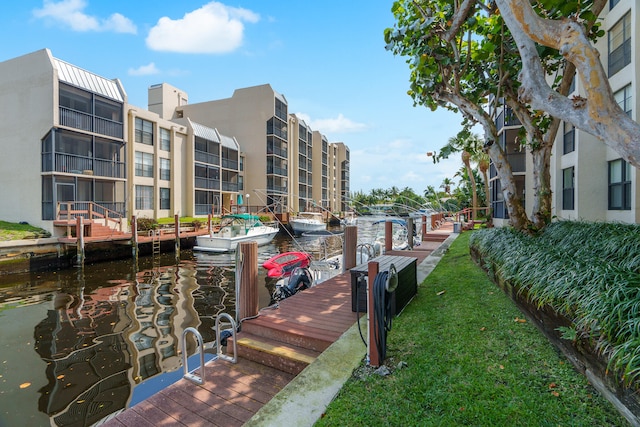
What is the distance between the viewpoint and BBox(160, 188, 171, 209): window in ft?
104

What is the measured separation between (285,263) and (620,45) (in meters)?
16.0

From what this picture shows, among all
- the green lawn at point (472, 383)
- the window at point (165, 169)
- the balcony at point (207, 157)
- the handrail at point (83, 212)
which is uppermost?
the balcony at point (207, 157)

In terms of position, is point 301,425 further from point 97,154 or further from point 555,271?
point 97,154

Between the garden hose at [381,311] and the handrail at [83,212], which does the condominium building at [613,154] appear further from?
the handrail at [83,212]

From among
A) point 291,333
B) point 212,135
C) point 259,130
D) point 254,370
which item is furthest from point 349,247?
point 259,130

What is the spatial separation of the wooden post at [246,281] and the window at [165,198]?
28.9 m

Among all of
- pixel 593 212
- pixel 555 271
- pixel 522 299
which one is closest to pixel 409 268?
pixel 522 299

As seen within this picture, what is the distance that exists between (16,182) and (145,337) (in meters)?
20.9

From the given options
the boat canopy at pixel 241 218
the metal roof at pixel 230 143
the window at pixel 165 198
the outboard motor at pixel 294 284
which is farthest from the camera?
the metal roof at pixel 230 143

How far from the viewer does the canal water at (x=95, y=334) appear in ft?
19.7

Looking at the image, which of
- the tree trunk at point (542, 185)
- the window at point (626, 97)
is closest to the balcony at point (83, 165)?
the tree trunk at point (542, 185)

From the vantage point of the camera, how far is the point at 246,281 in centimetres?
633

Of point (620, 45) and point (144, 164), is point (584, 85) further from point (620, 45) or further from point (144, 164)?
point (144, 164)

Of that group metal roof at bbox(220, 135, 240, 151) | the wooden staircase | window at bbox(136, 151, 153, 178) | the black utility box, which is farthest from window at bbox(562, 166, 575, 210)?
metal roof at bbox(220, 135, 240, 151)
